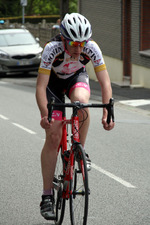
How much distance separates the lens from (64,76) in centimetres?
567

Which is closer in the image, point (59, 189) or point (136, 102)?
point (59, 189)

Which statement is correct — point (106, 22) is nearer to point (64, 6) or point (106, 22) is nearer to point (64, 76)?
point (64, 6)

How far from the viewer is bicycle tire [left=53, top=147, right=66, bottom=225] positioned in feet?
18.1

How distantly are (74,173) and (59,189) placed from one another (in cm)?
38

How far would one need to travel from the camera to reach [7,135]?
37.0 feet

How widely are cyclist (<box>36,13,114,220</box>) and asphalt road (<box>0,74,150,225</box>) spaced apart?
61 centimetres

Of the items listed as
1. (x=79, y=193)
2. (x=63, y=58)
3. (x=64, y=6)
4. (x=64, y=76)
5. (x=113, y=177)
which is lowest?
(x=64, y=6)

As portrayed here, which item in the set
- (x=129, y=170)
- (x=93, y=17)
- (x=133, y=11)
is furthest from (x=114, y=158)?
(x=93, y=17)

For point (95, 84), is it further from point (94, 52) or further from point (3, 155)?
point (94, 52)

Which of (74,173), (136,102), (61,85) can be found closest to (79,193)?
(74,173)

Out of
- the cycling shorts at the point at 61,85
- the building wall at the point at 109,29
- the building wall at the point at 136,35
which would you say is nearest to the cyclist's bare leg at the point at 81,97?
the cycling shorts at the point at 61,85

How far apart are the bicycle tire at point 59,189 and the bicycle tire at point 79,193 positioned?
0.27 m

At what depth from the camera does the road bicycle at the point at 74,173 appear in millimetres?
4941

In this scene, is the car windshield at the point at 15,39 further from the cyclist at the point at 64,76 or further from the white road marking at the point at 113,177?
the cyclist at the point at 64,76
